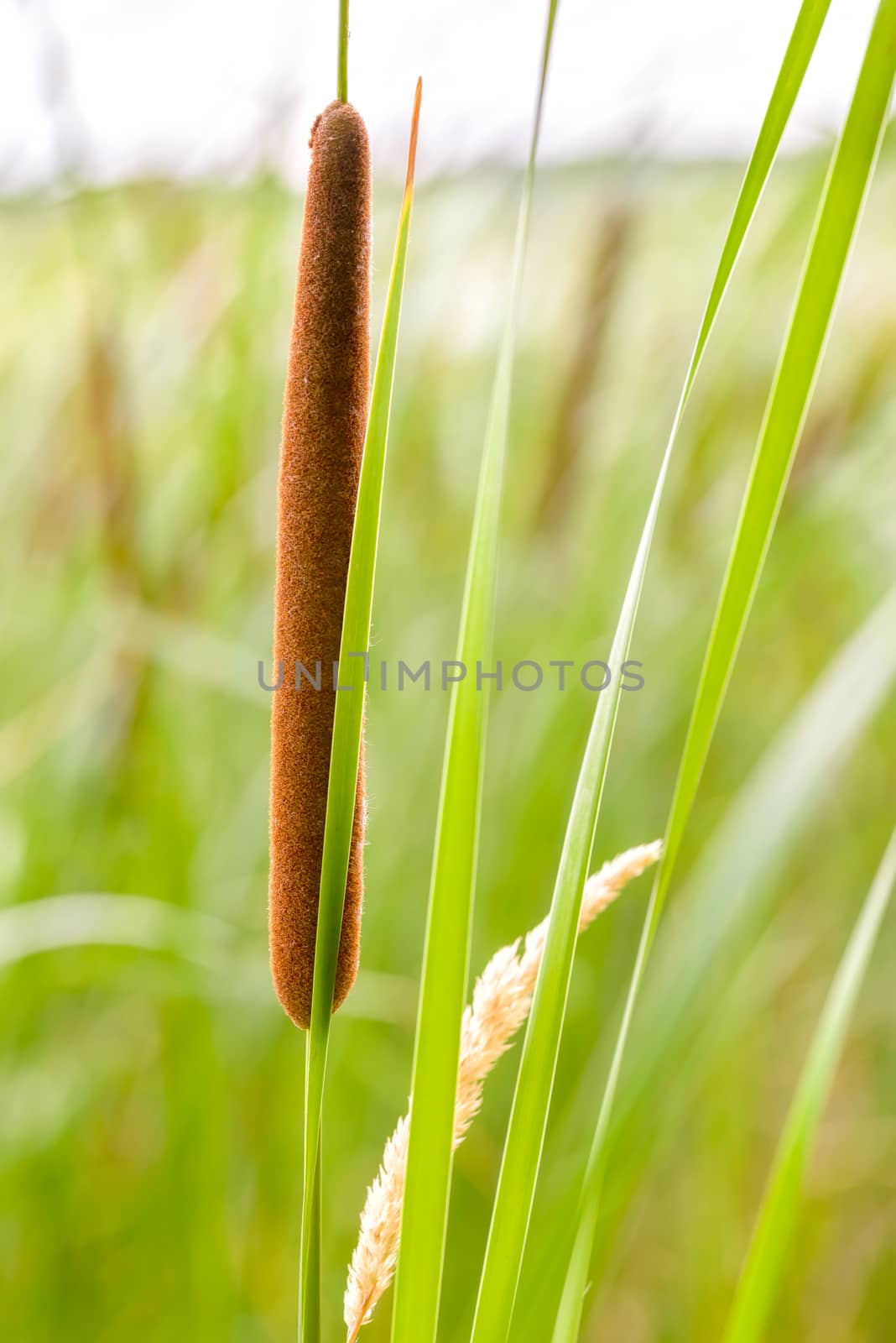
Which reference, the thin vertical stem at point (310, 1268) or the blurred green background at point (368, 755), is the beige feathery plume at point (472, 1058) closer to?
A: the thin vertical stem at point (310, 1268)

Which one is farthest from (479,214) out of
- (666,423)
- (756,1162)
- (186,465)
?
(756,1162)

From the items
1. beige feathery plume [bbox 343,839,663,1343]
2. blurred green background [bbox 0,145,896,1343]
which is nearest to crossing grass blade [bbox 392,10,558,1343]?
beige feathery plume [bbox 343,839,663,1343]

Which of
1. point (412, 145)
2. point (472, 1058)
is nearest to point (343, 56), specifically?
point (412, 145)

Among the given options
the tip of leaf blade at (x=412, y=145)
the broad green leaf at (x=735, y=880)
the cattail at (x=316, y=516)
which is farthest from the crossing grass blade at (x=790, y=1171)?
the tip of leaf blade at (x=412, y=145)

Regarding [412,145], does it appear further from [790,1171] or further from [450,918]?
[790,1171]

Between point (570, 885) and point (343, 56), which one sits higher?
point (343, 56)
